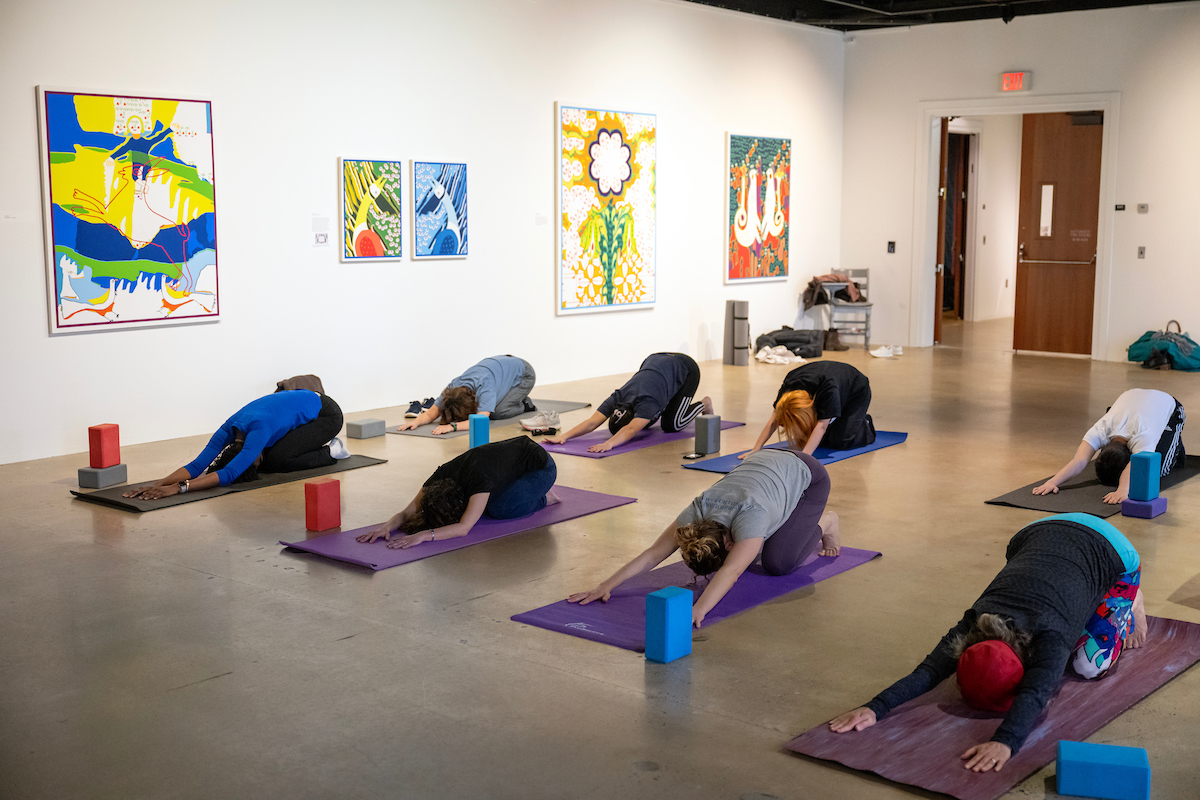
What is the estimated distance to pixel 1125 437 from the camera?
6.17 meters

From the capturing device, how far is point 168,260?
7.80 m

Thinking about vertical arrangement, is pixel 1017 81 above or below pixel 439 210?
above

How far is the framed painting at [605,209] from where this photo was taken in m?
10.6

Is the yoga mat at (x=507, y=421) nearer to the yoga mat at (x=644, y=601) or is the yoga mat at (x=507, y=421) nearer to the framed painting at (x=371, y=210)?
the framed painting at (x=371, y=210)

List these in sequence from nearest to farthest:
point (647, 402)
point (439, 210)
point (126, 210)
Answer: point (126, 210) → point (647, 402) → point (439, 210)

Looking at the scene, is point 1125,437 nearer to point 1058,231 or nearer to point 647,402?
point 647,402

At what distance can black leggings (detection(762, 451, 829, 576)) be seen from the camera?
4.73 m

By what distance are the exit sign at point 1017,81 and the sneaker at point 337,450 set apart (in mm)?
9032

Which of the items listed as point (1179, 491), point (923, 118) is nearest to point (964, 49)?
point (923, 118)

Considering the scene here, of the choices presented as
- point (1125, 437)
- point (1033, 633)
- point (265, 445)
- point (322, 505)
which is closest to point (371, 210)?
point (265, 445)

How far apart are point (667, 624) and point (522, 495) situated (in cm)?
198

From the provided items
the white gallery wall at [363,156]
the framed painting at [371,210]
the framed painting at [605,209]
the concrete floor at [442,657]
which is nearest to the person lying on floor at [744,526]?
the concrete floor at [442,657]

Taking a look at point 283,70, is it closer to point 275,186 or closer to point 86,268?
point 275,186

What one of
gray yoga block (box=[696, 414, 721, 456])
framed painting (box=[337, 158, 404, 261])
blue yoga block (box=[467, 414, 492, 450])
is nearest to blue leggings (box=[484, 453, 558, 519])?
blue yoga block (box=[467, 414, 492, 450])
